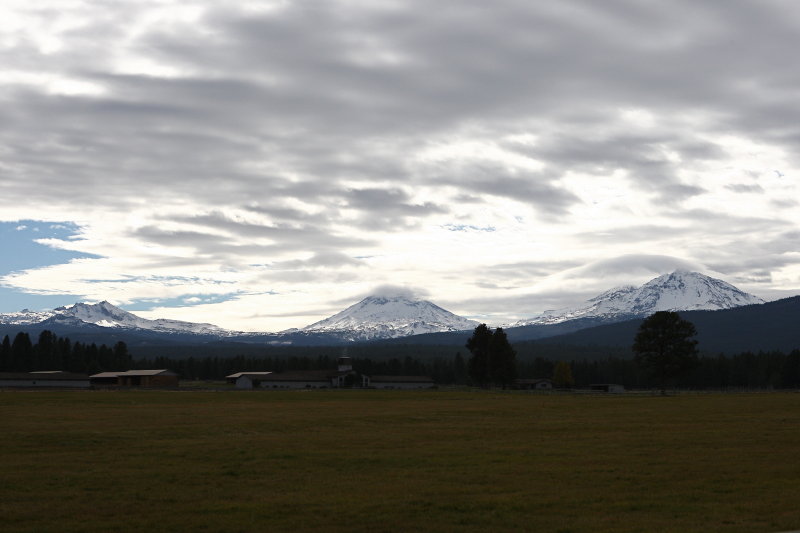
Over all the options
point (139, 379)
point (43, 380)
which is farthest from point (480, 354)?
point (43, 380)

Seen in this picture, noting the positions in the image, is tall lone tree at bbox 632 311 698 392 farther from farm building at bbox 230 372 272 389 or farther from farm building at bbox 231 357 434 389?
farm building at bbox 230 372 272 389

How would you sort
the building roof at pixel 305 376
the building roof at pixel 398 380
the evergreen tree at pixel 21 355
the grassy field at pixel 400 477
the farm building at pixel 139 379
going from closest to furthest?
1. the grassy field at pixel 400 477
2. the farm building at pixel 139 379
3. the building roof at pixel 305 376
4. the building roof at pixel 398 380
5. the evergreen tree at pixel 21 355

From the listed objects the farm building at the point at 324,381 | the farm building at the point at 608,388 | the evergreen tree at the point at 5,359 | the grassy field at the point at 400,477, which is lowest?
the farm building at the point at 608,388

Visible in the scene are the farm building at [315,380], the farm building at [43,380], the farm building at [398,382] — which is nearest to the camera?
the farm building at [43,380]

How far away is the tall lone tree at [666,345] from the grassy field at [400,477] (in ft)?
227

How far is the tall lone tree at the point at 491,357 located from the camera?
148250mm

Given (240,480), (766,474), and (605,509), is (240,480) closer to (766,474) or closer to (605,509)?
(605,509)

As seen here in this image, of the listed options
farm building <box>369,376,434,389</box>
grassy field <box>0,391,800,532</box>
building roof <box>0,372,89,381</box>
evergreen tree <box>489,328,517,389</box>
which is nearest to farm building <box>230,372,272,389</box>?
farm building <box>369,376,434,389</box>

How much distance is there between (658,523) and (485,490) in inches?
246

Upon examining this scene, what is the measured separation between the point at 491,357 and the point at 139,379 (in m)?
75.6

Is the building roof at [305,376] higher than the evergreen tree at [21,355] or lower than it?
lower

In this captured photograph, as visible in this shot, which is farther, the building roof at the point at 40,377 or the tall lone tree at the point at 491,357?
the building roof at the point at 40,377

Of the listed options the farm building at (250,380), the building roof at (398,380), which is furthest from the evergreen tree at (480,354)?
the farm building at (250,380)

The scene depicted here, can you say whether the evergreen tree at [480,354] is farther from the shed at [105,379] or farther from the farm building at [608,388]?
the shed at [105,379]
